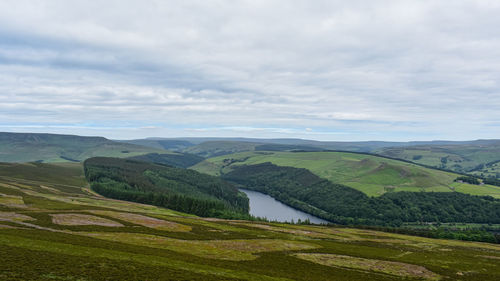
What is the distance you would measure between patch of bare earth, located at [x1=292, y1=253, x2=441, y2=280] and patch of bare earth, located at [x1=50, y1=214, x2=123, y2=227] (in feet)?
158

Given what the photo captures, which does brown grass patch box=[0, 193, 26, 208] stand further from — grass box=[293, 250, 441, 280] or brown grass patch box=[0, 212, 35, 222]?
grass box=[293, 250, 441, 280]

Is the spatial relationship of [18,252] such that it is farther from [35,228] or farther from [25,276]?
[35,228]

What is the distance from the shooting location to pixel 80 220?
229ft

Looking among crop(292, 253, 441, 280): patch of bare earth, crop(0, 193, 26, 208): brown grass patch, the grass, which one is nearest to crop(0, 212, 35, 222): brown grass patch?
crop(0, 193, 26, 208): brown grass patch

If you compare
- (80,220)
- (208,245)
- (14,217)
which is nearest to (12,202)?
(14,217)

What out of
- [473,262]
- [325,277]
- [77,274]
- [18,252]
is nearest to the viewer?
[77,274]

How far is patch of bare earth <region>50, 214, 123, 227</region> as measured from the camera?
2579 inches

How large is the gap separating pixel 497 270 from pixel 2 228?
96.2 m

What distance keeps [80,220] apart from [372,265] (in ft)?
226

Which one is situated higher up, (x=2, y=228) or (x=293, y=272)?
(x=2, y=228)

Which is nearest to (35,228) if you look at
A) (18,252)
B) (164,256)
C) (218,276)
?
(18,252)

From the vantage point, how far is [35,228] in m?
53.8

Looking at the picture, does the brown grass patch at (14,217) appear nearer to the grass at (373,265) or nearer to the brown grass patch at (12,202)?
the brown grass patch at (12,202)

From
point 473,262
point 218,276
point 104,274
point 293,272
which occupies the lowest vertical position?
point 473,262
